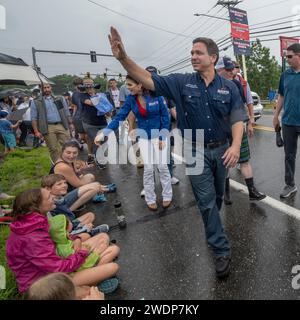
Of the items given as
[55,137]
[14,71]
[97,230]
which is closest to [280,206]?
[97,230]

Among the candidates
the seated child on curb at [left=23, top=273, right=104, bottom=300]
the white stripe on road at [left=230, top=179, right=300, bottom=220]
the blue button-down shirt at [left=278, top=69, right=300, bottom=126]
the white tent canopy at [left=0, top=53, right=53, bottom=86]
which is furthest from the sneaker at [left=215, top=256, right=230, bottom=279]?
the white tent canopy at [left=0, top=53, right=53, bottom=86]

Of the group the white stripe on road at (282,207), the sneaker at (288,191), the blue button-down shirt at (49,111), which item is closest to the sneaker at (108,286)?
the white stripe on road at (282,207)

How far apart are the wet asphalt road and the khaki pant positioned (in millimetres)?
2373

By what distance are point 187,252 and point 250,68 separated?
1528 inches

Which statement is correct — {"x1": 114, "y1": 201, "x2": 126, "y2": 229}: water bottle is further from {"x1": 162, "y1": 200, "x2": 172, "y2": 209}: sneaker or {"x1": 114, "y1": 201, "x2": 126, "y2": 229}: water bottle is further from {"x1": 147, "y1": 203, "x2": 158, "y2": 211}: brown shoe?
{"x1": 162, "y1": 200, "x2": 172, "y2": 209}: sneaker

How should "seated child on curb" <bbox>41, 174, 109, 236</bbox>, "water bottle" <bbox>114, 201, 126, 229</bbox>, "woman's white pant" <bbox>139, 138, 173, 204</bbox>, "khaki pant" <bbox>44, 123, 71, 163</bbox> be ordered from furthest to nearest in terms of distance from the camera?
"khaki pant" <bbox>44, 123, 71, 163</bbox> → "woman's white pant" <bbox>139, 138, 173, 204</bbox> → "water bottle" <bbox>114, 201, 126, 229</bbox> → "seated child on curb" <bbox>41, 174, 109, 236</bbox>

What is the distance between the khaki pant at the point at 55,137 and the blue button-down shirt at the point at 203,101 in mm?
4554

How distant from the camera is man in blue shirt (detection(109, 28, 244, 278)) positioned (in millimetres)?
2736

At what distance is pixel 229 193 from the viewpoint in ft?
14.9

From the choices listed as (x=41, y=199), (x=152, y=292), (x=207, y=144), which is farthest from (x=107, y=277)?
(x=207, y=144)

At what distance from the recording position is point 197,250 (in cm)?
328

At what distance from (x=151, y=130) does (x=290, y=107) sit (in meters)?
1.92

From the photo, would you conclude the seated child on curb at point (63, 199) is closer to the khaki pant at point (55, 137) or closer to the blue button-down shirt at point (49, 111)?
the khaki pant at point (55, 137)

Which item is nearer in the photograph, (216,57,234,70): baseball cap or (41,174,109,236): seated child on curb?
(41,174,109,236): seated child on curb
